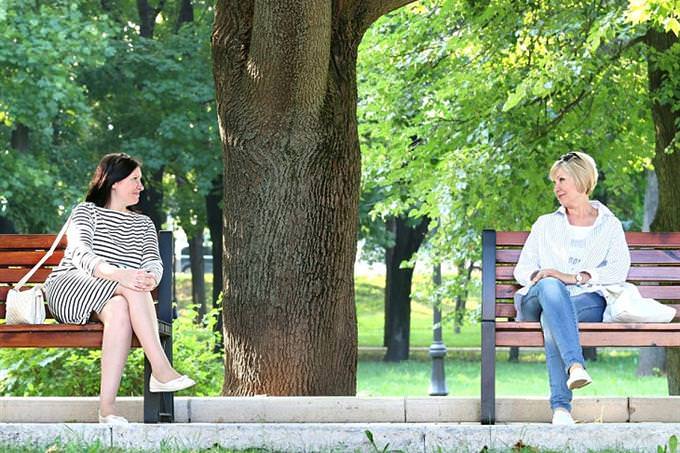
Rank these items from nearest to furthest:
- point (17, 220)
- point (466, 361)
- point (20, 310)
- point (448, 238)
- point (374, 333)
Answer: point (20, 310) → point (448, 238) → point (17, 220) → point (466, 361) → point (374, 333)

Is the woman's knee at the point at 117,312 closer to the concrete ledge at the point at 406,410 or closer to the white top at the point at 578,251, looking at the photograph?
the concrete ledge at the point at 406,410

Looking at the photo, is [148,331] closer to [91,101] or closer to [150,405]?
[150,405]

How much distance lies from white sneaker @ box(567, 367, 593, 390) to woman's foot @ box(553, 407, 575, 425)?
140mm

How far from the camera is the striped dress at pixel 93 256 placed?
6.65 m

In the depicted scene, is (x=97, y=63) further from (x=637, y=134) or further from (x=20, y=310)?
(x=20, y=310)

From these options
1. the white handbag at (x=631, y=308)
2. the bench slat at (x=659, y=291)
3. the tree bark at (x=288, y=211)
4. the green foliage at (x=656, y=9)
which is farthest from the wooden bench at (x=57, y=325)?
the green foliage at (x=656, y=9)

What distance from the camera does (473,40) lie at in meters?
14.0

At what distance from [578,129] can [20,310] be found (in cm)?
895

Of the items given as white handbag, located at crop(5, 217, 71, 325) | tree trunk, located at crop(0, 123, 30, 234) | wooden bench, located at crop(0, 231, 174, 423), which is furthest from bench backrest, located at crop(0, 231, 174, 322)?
tree trunk, located at crop(0, 123, 30, 234)

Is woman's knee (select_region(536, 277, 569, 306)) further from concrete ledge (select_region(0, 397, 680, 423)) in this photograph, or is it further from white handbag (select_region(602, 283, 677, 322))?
concrete ledge (select_region(0, 397, 680, 423))

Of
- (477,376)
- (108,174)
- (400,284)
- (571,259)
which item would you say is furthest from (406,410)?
(400,284)

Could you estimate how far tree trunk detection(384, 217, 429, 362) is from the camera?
2945cm

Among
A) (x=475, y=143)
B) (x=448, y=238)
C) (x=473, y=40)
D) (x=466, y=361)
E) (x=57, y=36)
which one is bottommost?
(x=466, y=361)

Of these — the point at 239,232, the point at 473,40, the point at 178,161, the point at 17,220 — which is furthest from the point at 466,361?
the point at 239,232
